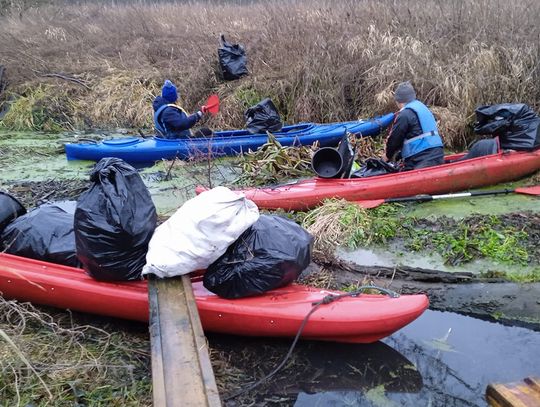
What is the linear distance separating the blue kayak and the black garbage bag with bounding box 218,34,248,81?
8.93 ft

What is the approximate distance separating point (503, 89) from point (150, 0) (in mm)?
13849

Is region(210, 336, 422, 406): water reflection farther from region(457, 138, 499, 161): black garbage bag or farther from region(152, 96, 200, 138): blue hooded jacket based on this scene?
region(152, 96, 200, 138): blue hooded jacket

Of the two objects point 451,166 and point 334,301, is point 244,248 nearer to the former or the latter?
point 334,301

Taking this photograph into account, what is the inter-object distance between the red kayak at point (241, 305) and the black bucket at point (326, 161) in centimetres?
254

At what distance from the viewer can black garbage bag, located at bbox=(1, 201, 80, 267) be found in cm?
393

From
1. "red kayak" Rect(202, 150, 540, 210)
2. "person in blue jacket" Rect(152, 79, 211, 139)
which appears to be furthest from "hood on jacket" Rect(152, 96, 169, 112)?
"red kayak" Rect(202, 150, 540, 210)

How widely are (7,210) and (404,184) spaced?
3.90 metres

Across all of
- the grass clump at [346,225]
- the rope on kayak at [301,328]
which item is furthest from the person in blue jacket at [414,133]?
the rope on kayak at [301,328]

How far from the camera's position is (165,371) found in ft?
9.12

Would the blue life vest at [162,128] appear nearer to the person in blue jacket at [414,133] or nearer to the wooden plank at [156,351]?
the person in blue jacket at [414,133]

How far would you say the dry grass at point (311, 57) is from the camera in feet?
26.7

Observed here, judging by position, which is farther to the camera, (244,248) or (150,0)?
(150,0)

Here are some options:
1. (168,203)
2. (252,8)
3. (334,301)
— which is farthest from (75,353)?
(252,8)

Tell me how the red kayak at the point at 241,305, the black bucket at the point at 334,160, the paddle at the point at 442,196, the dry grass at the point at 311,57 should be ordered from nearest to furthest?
1. the red kayak at the point at 241,305
2. the paddle at the point at 442,196
3. the black bucket at the point at 334,160
4. the dry grass at the point at 311,57
